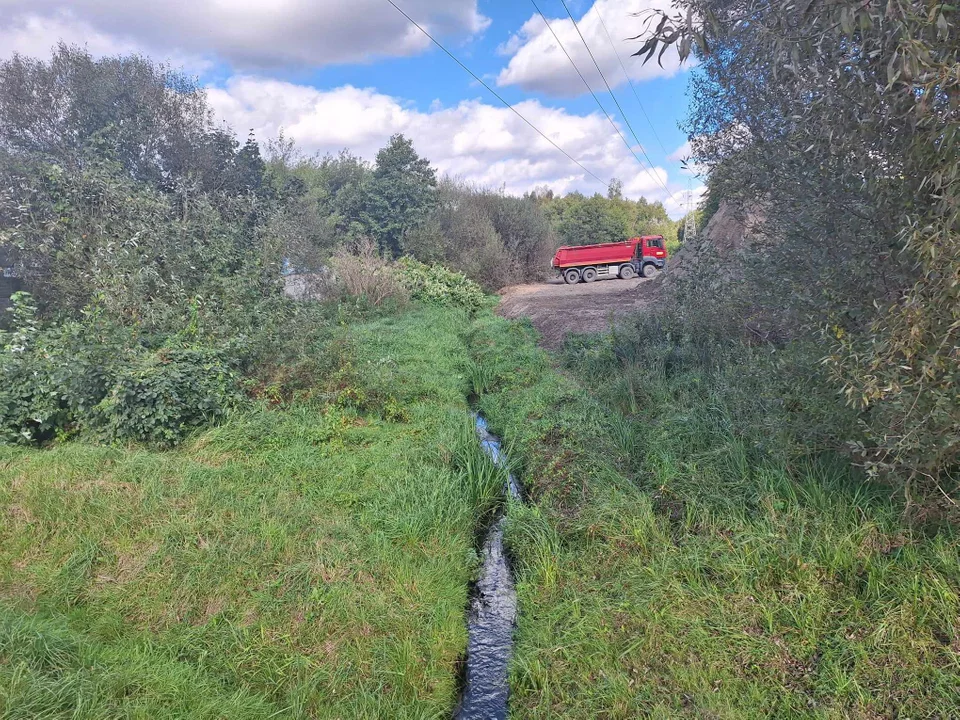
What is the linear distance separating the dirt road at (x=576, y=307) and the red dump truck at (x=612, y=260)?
2.22m

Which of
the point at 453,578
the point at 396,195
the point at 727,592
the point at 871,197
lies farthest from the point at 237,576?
the point at 396,195

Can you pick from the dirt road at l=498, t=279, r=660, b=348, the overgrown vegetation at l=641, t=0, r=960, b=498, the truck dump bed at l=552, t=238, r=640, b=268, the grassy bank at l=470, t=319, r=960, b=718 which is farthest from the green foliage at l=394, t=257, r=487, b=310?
the overgrown vegetation at l=641, t=0, r=960, b=498

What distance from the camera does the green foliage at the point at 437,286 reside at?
18719 mm

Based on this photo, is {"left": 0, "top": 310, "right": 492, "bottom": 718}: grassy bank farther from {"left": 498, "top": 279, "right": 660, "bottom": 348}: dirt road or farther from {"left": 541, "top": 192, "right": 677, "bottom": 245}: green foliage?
{"left": 541, "top": 192, "right": 677, "bottom": 245}: green foliage

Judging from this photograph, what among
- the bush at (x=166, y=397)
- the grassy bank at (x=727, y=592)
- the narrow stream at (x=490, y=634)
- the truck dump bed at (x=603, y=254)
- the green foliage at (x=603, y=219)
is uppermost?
the green foliage at (x=603, y=219)

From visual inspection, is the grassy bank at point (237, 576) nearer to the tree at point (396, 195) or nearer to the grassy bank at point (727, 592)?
the grassy bank at point (727, 592)

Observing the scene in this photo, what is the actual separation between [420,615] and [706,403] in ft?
13.3

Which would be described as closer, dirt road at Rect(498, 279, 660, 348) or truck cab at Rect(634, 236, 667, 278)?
dirt road at Rect(498, 279, 660, 348)

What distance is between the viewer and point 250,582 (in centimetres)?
454

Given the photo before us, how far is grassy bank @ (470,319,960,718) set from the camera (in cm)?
338

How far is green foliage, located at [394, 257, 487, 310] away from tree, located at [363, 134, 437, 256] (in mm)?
9171

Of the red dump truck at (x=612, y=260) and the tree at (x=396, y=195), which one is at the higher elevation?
the tree at (x=396, y=195)

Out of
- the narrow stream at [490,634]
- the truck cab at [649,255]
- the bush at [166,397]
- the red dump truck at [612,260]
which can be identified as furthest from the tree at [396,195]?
the narrow stream at [490,634]

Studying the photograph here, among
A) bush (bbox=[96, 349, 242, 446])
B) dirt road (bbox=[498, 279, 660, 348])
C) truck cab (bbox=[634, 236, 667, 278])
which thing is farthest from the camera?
truck cab (bbox=[634, 236, 667, 278])
